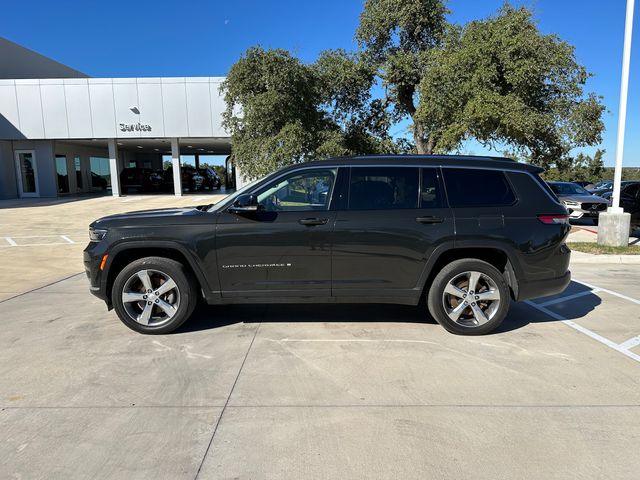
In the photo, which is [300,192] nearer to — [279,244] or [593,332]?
[279,244]

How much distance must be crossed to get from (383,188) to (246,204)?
145 cm

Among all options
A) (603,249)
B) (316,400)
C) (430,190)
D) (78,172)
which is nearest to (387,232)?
(430,190)

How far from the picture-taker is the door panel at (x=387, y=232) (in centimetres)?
460

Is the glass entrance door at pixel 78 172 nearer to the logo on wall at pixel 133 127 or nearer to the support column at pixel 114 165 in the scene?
the support column at pixel 114 165

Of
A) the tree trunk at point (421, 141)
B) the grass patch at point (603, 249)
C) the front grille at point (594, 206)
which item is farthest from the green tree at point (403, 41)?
the grass patch at point (603, 249)

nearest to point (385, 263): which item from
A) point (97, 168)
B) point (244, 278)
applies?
point (244, 278)

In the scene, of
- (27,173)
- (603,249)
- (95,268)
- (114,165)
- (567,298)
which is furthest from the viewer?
(27,173)

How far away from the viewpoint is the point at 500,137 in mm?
14641

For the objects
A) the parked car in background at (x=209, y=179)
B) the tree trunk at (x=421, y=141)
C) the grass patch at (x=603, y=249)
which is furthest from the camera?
the parked car in background at (x=209, y=179)

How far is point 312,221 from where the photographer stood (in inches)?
180

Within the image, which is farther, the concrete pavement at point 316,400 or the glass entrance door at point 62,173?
the glass entrance door at point 62,173

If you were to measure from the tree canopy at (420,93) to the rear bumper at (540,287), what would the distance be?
9.19 meters

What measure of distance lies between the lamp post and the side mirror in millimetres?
8983

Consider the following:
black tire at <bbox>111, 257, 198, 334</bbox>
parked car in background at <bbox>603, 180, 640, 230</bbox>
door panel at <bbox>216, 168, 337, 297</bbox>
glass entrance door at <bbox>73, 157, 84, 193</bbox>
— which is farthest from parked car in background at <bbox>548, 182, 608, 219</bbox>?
glass entrance door at <bbox>73, 157, 84, 193</bbox>
